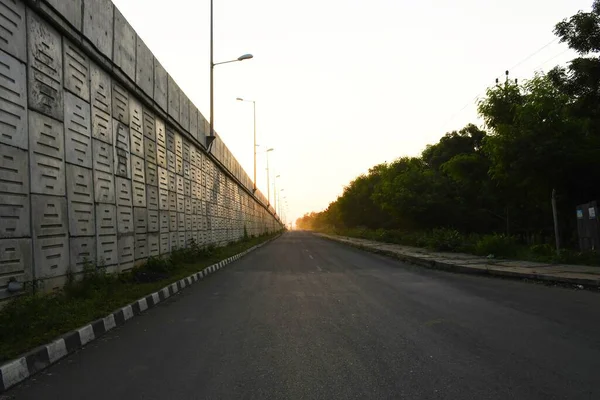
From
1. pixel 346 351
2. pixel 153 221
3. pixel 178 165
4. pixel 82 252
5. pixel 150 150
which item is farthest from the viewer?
pixel 178 165

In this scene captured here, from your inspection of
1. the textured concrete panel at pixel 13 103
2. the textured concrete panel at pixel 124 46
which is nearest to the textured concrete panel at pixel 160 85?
the textured concrete panel at pixel 124 46

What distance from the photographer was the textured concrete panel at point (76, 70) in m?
8.22

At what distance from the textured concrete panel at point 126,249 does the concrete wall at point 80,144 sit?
26 millimetres

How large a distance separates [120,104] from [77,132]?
8.64 feet

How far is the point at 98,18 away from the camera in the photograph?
938 cm

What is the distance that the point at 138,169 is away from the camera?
472 inches

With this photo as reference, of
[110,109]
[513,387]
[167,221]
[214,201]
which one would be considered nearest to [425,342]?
[513,387]

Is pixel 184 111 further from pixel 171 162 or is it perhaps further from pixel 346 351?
pixel 346 351

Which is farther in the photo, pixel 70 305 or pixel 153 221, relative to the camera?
pixel 153 221

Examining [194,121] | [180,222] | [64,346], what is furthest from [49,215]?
[194,121]

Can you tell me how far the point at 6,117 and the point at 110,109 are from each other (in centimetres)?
416

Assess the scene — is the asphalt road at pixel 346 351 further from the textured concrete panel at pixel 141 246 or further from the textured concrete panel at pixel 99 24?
the textured concrete panel at pixel 99 24

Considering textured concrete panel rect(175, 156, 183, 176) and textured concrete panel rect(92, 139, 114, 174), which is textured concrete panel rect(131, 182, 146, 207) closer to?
textured concrete panel rect(92, 139, 114, 174)

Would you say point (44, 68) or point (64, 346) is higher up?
point (44, 68)
